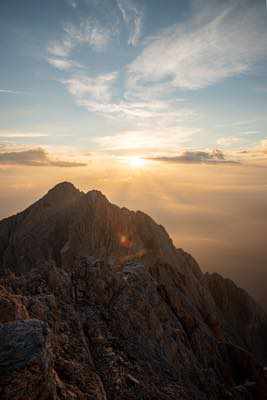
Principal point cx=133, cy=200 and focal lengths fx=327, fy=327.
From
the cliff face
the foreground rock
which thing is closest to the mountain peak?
the cliff face

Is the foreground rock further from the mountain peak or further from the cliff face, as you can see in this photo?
the mountain peak

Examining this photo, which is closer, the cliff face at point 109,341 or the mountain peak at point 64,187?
the cliff face at point 109,341

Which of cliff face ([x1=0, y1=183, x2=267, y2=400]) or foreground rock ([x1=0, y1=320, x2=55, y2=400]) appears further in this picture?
cliff face ([x1=0, y1=183, x2=267, y2=400])

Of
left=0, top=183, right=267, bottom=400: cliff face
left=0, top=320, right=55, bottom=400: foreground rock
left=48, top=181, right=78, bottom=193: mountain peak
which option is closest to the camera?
left=0, top=320, right=55, bottom=400: foreground rock

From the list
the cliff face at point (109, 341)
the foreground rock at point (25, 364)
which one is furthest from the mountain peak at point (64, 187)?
the foreground rock at point (25, 364)

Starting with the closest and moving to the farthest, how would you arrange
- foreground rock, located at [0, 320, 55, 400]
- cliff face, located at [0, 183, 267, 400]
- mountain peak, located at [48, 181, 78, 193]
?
1. foreground rock, located at [0, 320, 55, 400]
2. cliff face, located at [0, 183, 267, 400]
3. mountain peak, located at [48, 181, 78, 193]

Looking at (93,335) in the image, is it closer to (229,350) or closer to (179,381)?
(179,381)

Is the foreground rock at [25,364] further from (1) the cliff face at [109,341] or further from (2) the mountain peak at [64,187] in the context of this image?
(2) the mountain peak at [64,187]

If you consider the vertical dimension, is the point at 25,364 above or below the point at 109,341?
above

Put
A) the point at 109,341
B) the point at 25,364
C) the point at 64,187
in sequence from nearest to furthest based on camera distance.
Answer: the point at 25,364, the point at 109,341, the point at 64,187

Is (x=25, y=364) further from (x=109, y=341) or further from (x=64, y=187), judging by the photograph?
(x=64, y=187)

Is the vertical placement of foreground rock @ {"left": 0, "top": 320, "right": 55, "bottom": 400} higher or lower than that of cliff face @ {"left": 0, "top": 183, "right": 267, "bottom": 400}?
higher

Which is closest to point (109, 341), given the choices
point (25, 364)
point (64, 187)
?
point (25, 364)

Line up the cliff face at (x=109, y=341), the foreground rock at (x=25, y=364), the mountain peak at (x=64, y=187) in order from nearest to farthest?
the foreground rock at (x=25, y=364) → the cliff face at (x=109, y=341) → the mountain peak at (x=64, y=187)
